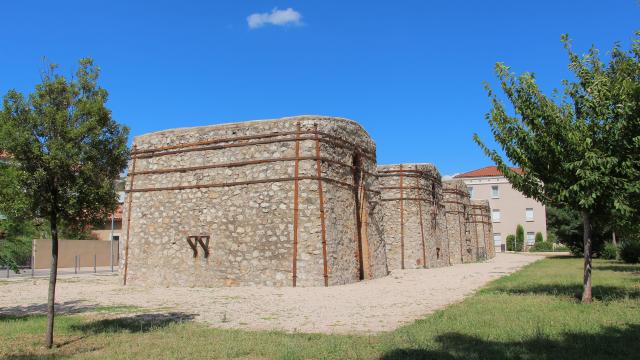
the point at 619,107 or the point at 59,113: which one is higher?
the point at 619,107

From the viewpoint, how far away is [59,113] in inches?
291

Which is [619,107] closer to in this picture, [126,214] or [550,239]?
[126,214]

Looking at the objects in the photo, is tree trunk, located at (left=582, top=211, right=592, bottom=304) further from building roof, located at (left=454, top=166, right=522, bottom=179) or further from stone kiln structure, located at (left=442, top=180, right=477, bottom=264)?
building roof, located at (left=454, top=166, right=522, bottom=179)

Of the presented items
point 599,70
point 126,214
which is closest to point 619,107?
point 599,70

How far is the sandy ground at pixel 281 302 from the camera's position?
8.97 m

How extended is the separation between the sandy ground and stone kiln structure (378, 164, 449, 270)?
775 cm

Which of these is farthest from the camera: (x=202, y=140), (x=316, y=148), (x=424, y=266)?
(x=424, y=266)

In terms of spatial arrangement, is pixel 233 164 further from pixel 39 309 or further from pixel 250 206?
pixel 39 309

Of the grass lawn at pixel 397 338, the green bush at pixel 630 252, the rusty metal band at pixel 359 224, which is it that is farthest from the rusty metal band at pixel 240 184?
the green bush at pixel 630 252

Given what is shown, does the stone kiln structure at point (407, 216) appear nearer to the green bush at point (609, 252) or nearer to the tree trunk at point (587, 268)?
the green bush at point (609, 252)

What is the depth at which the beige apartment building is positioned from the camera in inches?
2306

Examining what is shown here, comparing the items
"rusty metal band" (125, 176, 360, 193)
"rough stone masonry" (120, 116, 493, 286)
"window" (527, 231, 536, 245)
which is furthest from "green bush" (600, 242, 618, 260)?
"window" (527, 231, 536, 245)

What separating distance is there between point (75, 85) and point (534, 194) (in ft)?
30.7

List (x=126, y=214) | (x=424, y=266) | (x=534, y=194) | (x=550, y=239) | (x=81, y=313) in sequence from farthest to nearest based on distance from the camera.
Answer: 1. (x=550, y=239)
2. (x=424, y=266)
3. (x=126, y=214)
4. (x=534, y=194)
5. (x=81, y=313)
